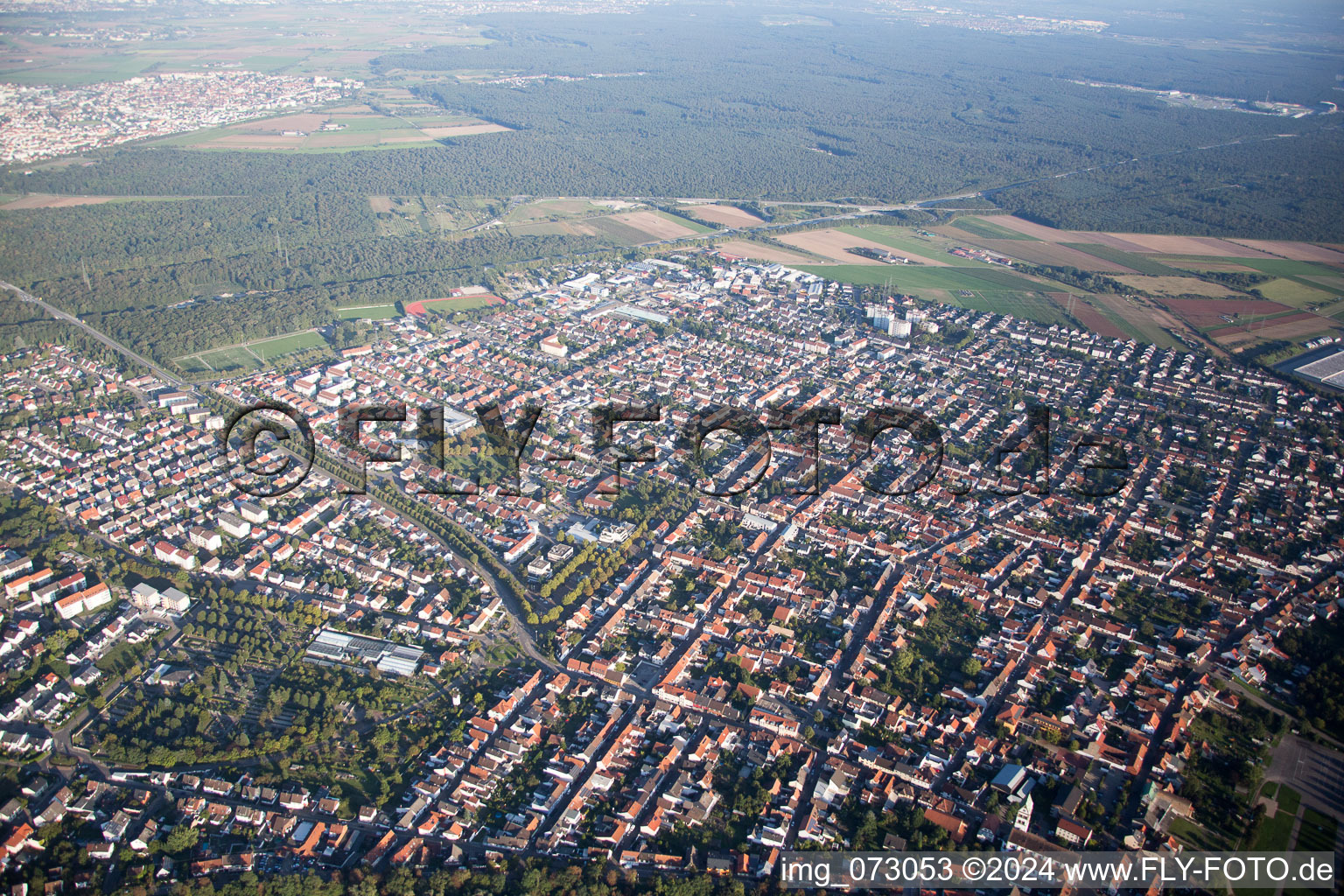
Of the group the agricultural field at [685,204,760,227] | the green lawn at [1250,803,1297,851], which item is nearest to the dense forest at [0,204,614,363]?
the agricultural field at [685,204,760,227]

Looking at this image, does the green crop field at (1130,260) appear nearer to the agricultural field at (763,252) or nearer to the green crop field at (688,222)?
the agricultural field at (763,252)

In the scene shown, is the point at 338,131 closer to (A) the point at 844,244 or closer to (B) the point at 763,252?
(B) the point at 763,252

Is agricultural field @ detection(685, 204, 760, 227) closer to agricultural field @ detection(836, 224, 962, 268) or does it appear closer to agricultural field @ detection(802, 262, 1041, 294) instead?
agricultural field @ detection(836, 224, 962, 268)

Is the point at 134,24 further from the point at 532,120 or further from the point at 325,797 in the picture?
the point at 325,797

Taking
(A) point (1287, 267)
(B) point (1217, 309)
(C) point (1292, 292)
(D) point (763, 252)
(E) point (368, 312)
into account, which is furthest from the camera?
(D) point (763, 252)

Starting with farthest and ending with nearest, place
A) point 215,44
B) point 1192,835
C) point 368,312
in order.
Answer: point 215,44, point 368,312, point 1192,835

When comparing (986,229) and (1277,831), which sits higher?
(986,229)

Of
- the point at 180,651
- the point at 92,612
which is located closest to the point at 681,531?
the point at 180,651

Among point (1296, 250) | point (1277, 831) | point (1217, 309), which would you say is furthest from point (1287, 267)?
point (1277, 831)
